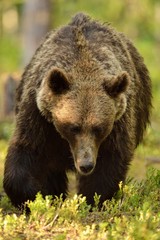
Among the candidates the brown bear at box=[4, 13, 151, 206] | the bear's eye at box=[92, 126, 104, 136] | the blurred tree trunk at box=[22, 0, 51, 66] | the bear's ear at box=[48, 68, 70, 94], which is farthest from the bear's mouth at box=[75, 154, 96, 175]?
the blurred tree trunk at box=[22, 0, 51, 66]

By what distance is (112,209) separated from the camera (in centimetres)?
526

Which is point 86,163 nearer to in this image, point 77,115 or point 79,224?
point 77,115

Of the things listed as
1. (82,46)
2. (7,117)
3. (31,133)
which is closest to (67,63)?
(82,46)

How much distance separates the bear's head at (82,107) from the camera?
5721 mm

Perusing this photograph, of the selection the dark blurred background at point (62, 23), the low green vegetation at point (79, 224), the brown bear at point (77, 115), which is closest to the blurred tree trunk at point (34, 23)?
the dark blurred background at point (62, 23)

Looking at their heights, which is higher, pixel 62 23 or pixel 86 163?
pixel 62 23

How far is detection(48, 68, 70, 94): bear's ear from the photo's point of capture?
571 centimetres

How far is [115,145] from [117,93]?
54 cm

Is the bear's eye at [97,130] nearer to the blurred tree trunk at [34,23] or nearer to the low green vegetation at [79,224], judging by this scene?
the low green vegetation at [79,224]

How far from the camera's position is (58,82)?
5.80 meters

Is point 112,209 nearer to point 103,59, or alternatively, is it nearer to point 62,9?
point 103,59

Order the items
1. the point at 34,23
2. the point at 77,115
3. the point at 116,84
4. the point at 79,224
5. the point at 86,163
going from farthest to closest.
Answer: the point at 34,23
the point at 116,84
the point at 77,115
the point at 86,163
the point at 79,224

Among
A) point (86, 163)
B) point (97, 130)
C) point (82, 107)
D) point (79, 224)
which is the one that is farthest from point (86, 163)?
point (79, 224)

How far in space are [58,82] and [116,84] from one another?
0.48 metres
